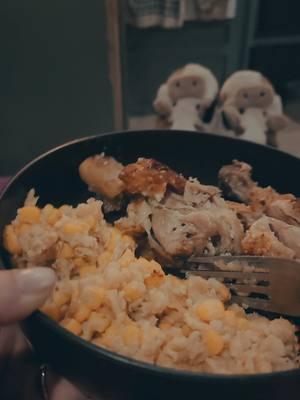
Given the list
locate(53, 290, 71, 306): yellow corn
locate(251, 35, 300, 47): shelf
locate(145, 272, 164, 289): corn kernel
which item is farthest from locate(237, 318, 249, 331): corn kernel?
locate(251, 35, 300, 47): shelf

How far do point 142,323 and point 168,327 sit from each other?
0.04m

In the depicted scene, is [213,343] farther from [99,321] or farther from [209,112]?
[209,112]

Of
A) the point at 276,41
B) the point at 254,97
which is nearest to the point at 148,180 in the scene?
the point at 254,97

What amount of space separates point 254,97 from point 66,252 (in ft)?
4.59

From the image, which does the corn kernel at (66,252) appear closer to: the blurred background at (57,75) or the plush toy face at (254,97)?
the blurred background at (57,75)

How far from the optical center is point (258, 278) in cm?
68

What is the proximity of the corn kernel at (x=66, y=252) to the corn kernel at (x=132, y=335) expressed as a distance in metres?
0.14

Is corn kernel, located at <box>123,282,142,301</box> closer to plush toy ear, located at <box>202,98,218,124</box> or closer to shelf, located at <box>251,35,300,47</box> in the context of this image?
plush toy ear, located at <box>202,98,218,124</box>

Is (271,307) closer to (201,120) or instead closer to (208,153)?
(208,153)

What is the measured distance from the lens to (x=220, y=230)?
77 cm

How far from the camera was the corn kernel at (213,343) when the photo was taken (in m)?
0.60

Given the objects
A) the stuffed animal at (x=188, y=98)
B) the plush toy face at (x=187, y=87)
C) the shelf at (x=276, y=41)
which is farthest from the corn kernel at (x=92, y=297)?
the shelf at (x=276, y=41)

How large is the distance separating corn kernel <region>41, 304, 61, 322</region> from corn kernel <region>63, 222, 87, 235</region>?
0.41 feet

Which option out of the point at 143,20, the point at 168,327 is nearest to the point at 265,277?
the point at 168,327
